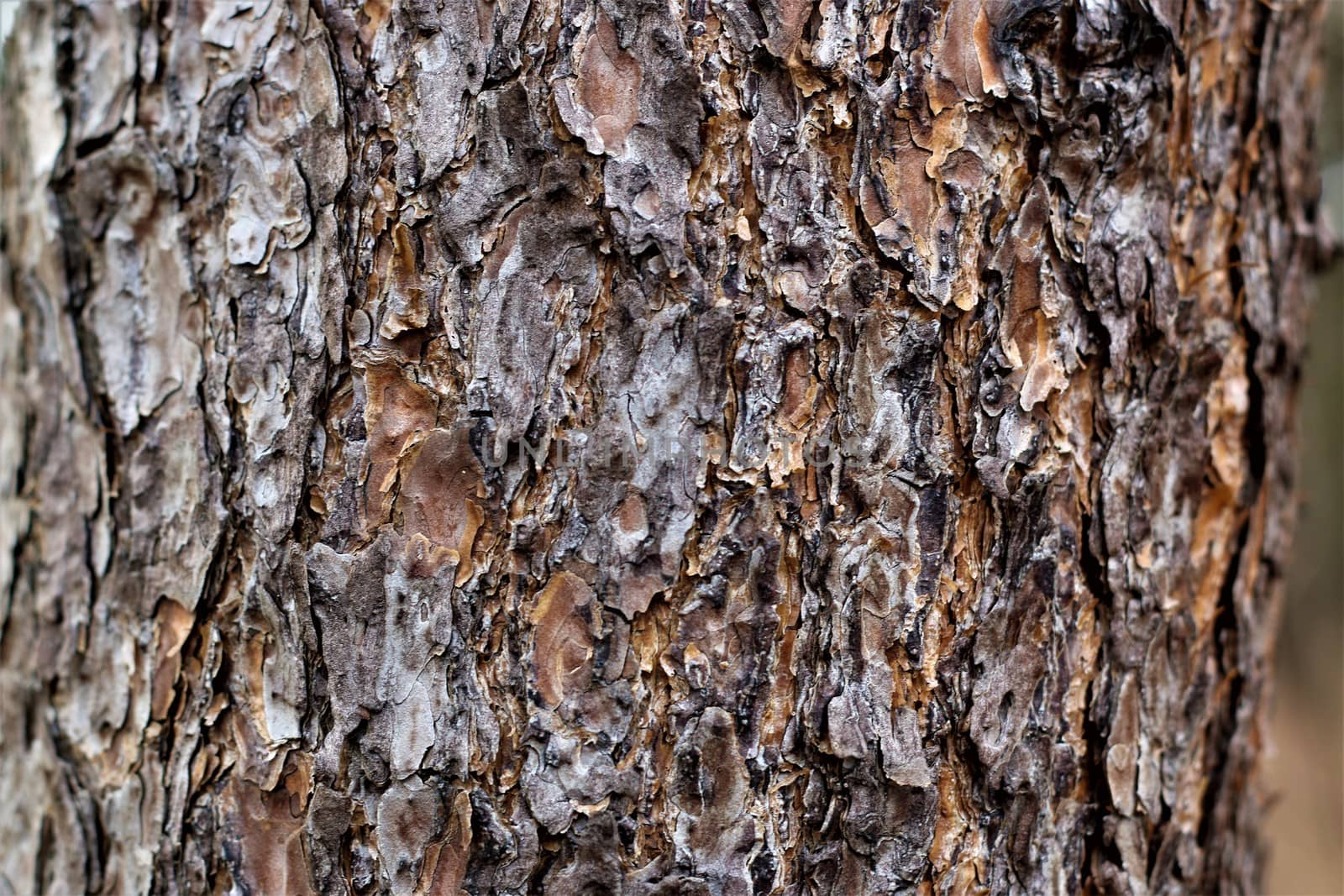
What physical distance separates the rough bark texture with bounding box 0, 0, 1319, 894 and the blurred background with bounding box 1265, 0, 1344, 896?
4429 millimetres

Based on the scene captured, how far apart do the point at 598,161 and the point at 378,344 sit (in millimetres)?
234

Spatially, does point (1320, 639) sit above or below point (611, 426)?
above

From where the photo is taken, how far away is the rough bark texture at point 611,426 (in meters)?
0.76

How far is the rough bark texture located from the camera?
2.48 ft

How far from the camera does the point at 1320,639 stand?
16.6 ft

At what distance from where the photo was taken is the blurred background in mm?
4336

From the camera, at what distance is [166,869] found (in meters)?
0.84

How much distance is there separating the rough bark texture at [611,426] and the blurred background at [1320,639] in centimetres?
443

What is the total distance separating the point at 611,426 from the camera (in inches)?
30.0

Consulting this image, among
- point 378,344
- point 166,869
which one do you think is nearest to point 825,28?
point 378,344

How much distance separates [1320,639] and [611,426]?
5.69m

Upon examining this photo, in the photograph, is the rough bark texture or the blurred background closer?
the rough bark texture

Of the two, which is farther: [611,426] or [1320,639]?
[1320,639]

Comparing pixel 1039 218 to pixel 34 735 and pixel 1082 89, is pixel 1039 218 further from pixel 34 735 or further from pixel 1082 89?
pixel 34 735
